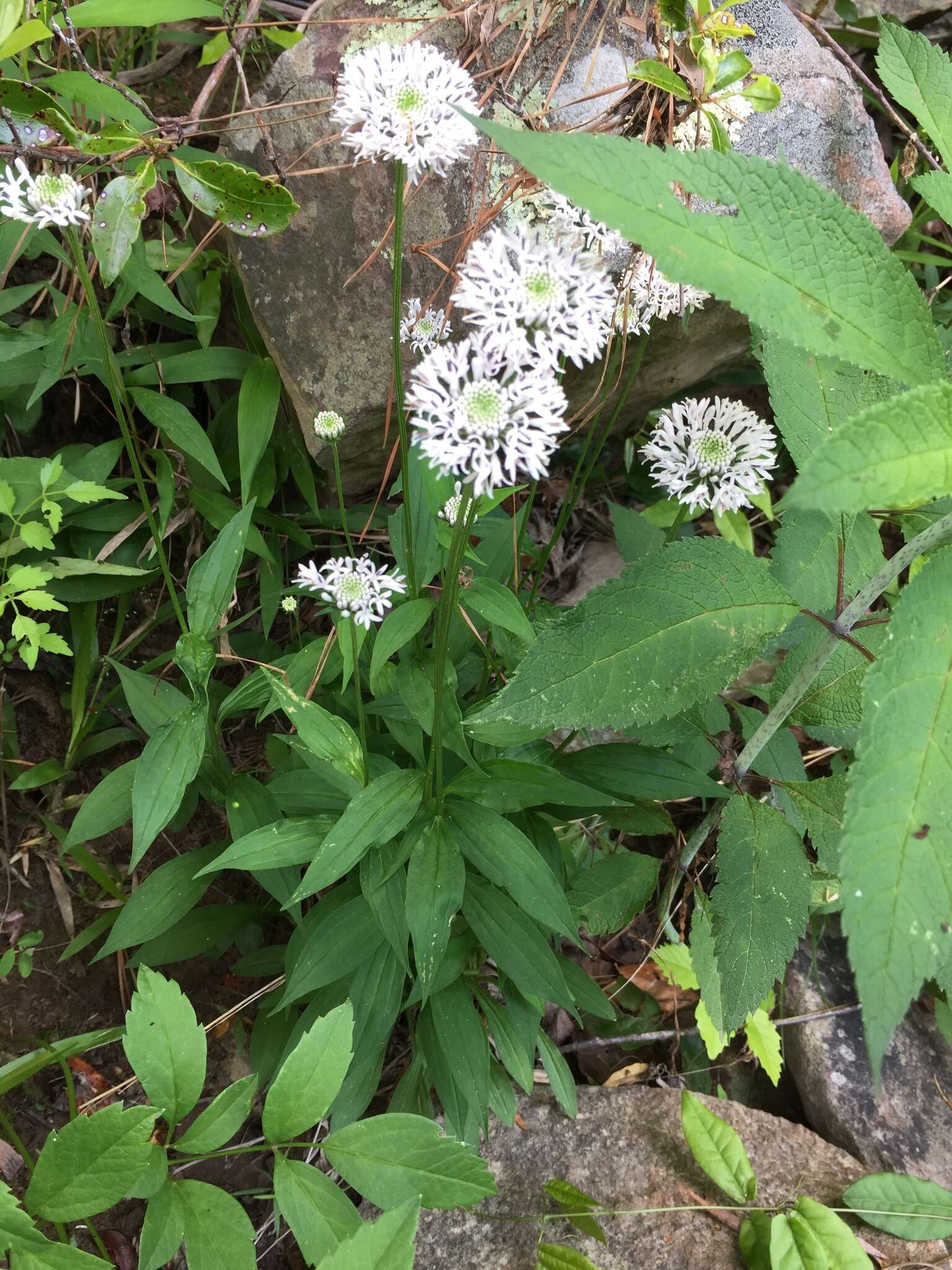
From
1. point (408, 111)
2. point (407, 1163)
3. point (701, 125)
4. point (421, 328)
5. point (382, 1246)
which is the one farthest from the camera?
point (421, 328)

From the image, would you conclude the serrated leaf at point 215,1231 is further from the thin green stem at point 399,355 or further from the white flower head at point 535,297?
the white flower head at point 535,297

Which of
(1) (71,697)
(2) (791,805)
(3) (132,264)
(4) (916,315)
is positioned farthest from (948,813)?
(1) (71,697)

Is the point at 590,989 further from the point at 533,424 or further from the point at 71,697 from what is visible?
the point at 71,697

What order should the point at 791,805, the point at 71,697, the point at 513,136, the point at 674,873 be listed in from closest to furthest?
the point at 513,136 → the point at 791,805 → the point at 674,873 → the point at 71,697

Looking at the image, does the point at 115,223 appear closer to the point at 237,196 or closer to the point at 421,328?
the point at 237,196

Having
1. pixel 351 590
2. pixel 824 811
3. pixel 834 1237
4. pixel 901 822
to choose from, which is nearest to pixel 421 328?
pixel 351 590

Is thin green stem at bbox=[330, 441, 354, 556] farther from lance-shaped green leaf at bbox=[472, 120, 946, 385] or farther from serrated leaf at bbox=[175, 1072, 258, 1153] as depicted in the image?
serrated leaf at bbox=[175, 1072, 258, 1153]
